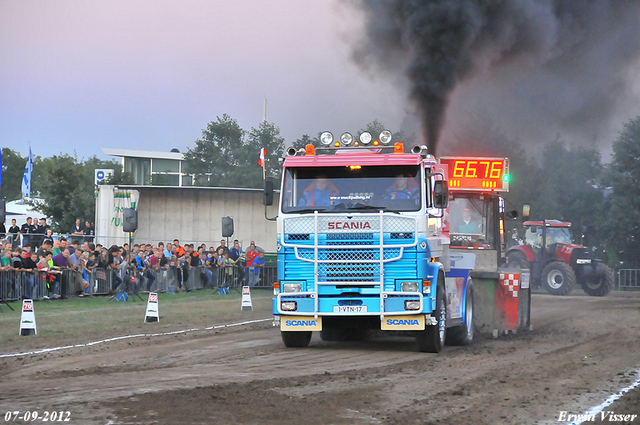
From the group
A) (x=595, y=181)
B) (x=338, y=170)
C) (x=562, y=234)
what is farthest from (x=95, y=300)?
(x=595, y=181)

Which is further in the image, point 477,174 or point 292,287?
point 477,174

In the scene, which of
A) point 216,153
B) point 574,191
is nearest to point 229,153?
point 216,153

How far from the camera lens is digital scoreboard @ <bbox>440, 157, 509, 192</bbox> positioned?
56.7 feet

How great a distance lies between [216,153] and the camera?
2879 inches

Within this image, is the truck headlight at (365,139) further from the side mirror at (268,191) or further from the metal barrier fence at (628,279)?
the metal barrier fence at (628,279)

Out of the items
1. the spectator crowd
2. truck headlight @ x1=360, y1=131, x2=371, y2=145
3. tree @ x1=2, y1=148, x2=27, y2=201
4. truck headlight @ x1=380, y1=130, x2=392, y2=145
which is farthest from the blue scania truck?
tree @ x1=2, y1=148, x2=27, y2=201

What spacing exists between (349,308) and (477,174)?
6.24 meters

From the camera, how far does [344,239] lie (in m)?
12.4

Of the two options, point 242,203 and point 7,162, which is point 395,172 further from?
point 7,162

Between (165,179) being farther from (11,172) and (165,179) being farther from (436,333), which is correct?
(436,333)

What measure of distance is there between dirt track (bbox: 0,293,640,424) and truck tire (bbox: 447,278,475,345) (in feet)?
0.96

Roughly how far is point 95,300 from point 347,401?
1632cm

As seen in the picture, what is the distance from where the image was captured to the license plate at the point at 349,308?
12352mm

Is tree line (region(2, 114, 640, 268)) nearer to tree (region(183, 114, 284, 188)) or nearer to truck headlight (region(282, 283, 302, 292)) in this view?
tree (region(183, 114, 284, 188))
